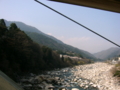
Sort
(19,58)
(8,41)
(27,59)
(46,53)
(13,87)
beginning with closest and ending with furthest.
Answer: (13,87) → (8,41) → (19,58) → (27,59) → (46,53)

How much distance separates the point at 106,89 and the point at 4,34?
461 inches

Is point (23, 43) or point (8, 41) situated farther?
point (23, 43)

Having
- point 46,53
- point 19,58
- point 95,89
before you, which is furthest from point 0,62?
point 46,53

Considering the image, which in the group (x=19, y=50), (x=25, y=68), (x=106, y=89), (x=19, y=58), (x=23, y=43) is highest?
(x=23, y=43)

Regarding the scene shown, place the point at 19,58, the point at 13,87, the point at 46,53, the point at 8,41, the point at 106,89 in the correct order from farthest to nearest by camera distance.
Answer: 1. the point at 46,53
2. the point at 19,58
3. the point at 8,41
4. the point at 106,89
5. the point at 13,87

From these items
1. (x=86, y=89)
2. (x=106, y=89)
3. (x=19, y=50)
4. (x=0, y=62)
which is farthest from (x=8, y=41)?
(x=106, y=89)

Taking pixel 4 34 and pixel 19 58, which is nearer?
pixel 4 34

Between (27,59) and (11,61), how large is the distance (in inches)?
95.3

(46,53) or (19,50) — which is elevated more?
(46,53)

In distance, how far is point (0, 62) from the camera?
10984mm

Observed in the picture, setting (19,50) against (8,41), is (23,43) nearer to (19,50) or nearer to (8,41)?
(19,50)

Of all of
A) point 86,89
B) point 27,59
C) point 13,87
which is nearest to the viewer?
point 13,87

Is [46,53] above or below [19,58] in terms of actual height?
above

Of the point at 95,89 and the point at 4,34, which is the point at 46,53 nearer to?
the point at 4,34
